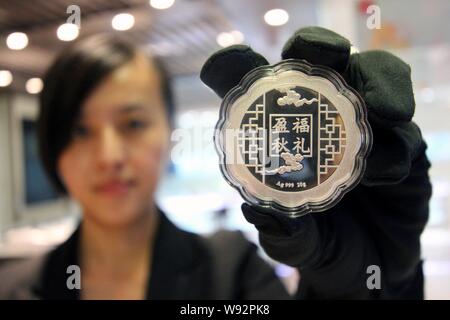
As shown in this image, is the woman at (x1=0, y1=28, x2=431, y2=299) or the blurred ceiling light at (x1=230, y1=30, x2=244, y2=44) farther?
the blurred ceiling light at (x1=230, y1=30, x2=244, y2=44)

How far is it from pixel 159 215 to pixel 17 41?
0.35 meters

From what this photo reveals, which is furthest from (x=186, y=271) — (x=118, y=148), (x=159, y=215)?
(x=118, y=148)

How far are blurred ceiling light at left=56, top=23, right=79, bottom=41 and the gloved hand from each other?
0.30m

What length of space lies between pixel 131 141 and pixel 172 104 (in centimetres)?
9

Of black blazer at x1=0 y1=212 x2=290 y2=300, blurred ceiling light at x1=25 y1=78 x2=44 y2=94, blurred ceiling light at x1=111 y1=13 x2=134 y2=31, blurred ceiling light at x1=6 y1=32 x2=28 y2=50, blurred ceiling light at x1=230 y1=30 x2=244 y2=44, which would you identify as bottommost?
black blazer at x1=0 y1=212 x2=290 y2=300

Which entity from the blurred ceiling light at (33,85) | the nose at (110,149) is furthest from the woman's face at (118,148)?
the blurred ceiling light at (33,85)

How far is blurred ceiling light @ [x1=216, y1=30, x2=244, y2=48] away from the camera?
53 cm

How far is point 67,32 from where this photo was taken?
53 centimetres

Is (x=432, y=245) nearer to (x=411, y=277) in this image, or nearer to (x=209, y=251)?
(x=411, y=277)

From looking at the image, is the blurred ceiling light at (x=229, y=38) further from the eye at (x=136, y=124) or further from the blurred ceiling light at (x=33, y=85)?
the blurred ceiling light at (x=33, y=85)

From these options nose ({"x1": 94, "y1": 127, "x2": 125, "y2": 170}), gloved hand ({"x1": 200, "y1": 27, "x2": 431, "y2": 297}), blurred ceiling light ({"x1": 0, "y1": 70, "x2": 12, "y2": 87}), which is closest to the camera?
gloved hand ({"x1": 200, "y1": 27, "x2": 431, "y2": 297})

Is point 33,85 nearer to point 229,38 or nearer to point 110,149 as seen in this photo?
point 110,149

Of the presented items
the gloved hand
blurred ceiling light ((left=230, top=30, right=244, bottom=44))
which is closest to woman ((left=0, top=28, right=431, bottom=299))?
the gloved hand

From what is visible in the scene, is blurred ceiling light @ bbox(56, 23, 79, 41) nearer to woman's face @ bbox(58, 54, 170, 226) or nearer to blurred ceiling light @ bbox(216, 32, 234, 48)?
woman's face @ bbox(58, 54, 170, 226)
